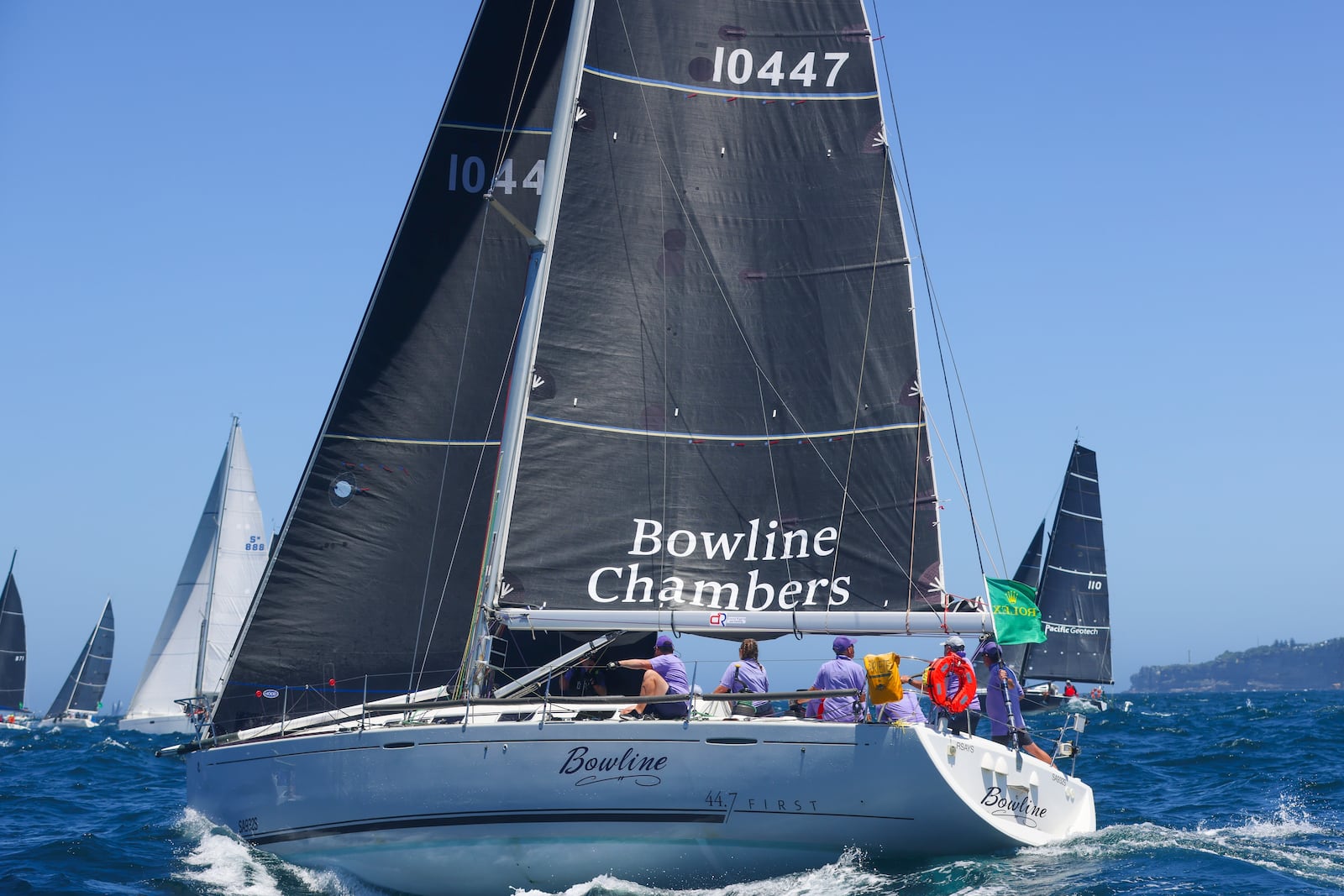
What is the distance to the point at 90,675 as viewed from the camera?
191 ft

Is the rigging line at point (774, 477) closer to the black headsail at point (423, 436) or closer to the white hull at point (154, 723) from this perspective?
the black headsail at point (423, 436)

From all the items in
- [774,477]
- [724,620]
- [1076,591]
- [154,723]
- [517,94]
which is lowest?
[154,723]

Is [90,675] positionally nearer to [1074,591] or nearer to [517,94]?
[1074,591]

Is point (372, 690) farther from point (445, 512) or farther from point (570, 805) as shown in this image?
point (570, 805)

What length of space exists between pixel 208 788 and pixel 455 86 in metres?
7.69

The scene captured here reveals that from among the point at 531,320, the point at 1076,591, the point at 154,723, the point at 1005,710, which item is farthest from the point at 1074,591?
the point at 531,320

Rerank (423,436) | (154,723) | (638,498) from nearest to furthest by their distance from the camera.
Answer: (638,498)
(423,436)
(154,723)

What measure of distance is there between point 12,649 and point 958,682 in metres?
55.5

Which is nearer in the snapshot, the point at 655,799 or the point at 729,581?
the point at 655,799

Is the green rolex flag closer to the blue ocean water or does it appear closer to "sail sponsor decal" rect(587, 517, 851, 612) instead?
"sail sponsor decal" rect(587, 517, 851, 612)

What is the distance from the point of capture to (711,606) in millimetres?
11562

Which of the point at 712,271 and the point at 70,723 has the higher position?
the point at 712,271

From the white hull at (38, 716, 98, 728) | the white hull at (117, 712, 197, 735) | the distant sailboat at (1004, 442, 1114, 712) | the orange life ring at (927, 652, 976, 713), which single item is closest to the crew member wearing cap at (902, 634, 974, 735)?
the orange life ring at (927, 652, 976, 713)

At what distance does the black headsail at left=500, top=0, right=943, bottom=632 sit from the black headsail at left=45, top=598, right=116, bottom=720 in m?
52.0
